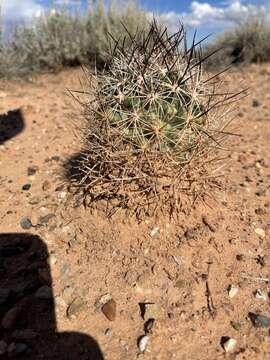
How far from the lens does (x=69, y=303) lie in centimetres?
A: 214

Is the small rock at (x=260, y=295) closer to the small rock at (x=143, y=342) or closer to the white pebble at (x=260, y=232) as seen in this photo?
the white pebble at (x=260, y=232)

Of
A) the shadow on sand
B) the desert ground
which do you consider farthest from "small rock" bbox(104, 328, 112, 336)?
the shadow on sand

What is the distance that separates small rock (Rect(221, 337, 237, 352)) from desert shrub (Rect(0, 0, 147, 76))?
5.31 meters

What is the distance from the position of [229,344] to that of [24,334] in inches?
38.3

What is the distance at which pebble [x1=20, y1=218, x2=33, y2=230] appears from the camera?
2.69 meters

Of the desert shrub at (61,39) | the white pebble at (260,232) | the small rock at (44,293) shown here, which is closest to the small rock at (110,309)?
the small rock at (44,293)

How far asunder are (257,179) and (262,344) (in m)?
1.52

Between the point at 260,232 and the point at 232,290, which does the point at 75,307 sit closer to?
the point at 232,290

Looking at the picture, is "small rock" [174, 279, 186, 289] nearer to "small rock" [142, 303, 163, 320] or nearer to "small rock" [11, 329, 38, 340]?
"small rock" [142, 303, 163, 320]

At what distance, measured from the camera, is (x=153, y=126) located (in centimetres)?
209

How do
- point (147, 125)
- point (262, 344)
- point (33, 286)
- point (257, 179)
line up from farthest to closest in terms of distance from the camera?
1. point (257, 179)
2. point (33, 286)
3. point (147, 125)
4. point (262, 344)

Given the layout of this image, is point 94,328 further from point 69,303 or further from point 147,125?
point 147,125

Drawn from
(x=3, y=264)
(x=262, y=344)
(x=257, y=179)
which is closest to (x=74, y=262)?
(x=3, y=264)

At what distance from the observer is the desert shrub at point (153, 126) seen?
213 cm
